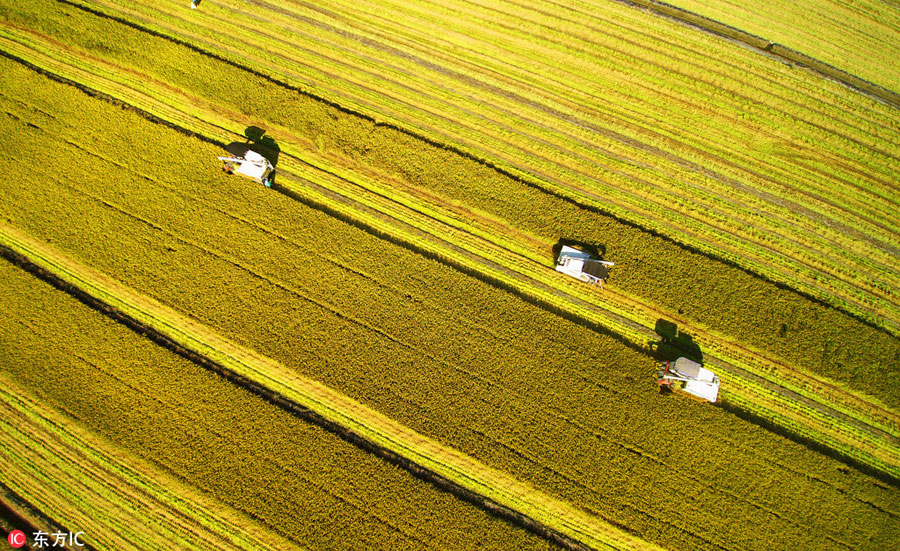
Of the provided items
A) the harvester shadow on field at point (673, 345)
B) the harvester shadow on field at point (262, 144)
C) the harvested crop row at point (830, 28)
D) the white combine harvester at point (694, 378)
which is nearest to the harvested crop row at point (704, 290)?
the harvester shadow on field at point (673, 345)

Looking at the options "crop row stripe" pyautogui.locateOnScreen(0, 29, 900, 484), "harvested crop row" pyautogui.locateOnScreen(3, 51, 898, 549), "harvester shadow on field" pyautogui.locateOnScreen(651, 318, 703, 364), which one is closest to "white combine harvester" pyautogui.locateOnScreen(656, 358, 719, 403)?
"harvested crop row" pyautogui.locateOnScreen(3, 51, 898, 549)

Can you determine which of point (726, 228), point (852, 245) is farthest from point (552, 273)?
point (852, 245)

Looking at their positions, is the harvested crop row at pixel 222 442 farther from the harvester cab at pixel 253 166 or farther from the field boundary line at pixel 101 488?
the harvester cab at pixel 253 166

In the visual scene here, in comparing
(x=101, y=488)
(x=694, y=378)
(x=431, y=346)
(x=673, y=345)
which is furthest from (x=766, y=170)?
(x=101, y=488)

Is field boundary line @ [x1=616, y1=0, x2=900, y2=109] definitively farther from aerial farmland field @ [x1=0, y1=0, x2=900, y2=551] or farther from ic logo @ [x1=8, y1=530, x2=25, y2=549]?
ic logo @ [x1=8, y1=530, x2=25, y2=549]

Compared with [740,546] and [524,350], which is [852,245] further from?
[524,350]

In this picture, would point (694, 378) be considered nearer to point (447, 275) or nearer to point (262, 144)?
point (447, 275)
